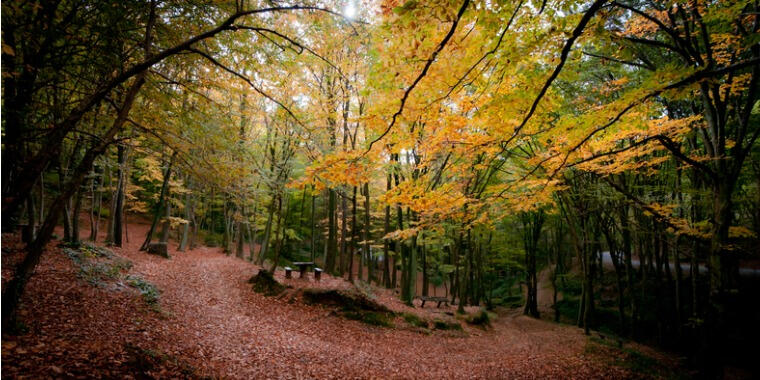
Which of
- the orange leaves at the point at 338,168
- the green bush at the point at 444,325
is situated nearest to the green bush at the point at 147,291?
the orange leaves at the point at 338,168

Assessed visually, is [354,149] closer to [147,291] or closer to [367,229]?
[147,291]

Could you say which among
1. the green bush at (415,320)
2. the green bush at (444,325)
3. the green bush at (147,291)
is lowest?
the green bush at (444,325)

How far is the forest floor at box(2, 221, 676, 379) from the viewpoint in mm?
4094

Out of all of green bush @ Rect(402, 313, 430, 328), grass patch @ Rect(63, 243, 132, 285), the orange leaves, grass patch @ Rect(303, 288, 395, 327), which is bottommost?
green bush @ Rect(402, 313, 430, 328)

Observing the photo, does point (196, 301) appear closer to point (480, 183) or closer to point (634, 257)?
point (480, 183)

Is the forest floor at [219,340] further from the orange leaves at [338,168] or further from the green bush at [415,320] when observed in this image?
the orange leaves at [338,168]

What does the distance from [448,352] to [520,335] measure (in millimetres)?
5719

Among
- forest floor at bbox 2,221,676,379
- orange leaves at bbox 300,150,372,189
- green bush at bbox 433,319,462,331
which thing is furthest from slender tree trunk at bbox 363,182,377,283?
orange leaves at bbox 300,150,372,189

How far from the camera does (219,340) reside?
247 inches

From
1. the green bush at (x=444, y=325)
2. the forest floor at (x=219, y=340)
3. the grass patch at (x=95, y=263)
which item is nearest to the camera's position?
the forest floor at (x=219, y=340)

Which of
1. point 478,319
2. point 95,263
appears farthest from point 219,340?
point 478,319

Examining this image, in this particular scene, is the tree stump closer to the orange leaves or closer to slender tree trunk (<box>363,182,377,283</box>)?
slender tree trunk (<box>363,182,377,283</box>)

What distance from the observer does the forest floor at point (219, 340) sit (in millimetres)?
4094

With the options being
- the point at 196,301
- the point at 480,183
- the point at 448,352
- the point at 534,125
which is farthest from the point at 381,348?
the point at 480,183
